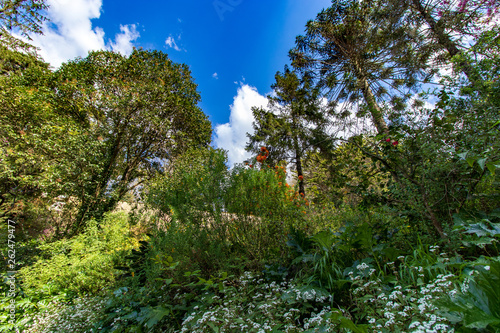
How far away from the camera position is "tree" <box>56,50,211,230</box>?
7.46 meters

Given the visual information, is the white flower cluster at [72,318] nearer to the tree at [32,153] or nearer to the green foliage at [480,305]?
the green foliage at [480,305]

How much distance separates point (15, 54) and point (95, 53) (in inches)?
108

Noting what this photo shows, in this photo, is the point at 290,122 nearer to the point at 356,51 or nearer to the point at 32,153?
the point at 356,51

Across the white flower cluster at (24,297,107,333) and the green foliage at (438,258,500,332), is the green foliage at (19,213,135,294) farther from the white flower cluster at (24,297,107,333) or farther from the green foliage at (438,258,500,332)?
the green foliage at (438,258,500,332)

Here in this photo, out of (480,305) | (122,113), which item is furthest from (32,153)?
(480,305)

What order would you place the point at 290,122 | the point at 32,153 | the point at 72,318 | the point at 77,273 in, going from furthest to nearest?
the point at 290,122 → the point at 32,153 → the point at 77,273 → the point at 72,318

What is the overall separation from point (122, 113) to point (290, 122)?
865cm

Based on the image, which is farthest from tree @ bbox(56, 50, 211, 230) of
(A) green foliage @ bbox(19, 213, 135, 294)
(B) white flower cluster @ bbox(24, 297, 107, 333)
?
(B) white flower cluster @ bbox(24, 297, 107, 333)

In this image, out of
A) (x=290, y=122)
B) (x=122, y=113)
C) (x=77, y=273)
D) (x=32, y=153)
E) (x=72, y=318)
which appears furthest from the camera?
(x=290, y=122)

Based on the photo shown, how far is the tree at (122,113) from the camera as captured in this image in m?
7.46

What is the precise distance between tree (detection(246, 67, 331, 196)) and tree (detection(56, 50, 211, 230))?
4.77m

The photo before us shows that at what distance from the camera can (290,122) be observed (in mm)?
12000

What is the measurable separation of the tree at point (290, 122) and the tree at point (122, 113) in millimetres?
4768

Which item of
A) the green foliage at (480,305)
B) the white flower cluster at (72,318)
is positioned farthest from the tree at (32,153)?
the green foliage at (480,305)
